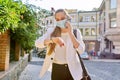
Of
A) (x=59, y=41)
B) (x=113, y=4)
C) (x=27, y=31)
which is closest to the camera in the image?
(x=59, y=41)

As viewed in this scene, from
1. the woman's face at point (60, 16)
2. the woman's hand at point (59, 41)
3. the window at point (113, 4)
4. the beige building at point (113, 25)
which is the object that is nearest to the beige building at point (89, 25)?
the beige building at point (113, 25)

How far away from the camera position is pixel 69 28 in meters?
3.55

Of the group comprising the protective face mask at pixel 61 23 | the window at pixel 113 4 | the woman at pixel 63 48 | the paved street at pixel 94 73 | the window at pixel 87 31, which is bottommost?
the paved street at pixel 94 73

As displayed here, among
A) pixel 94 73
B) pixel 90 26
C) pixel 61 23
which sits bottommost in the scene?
pixel 94 73

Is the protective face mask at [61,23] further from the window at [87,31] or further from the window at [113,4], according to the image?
the window at [87,31]

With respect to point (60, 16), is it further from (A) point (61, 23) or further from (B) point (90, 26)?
(B) point (90, 26)

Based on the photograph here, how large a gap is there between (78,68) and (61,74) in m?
0.21

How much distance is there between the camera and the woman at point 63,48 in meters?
3.50

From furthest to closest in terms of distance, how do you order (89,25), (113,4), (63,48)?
(89,25)
(113,4)
(63,48)

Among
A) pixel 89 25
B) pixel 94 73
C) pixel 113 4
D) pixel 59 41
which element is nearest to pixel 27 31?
pixel 59 41

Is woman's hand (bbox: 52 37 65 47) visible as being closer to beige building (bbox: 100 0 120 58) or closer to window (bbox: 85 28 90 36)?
beige building (bbox: 100 0 120 58)

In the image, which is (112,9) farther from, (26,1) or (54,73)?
(54,73)

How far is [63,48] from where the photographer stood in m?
3.55

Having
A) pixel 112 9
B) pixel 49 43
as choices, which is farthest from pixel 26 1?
pixel 112 9
